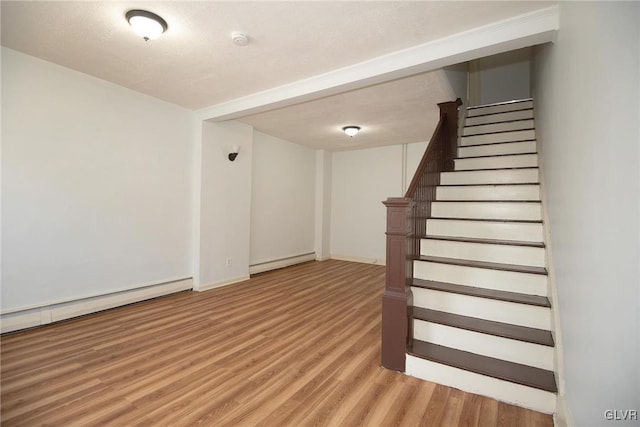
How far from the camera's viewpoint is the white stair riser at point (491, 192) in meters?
2.98

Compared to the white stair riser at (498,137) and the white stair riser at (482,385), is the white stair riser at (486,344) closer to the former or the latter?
the white stair riser at (482,385)

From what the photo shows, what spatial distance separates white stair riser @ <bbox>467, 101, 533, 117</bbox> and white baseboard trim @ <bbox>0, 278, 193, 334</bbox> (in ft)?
17.8

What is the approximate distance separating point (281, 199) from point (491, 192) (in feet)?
12.5

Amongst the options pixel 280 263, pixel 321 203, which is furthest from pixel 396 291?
pixel 321 203

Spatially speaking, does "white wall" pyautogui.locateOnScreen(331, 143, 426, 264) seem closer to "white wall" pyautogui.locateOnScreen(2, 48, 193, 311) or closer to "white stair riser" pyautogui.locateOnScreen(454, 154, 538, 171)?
"white stair riser" pyautogui.locateOnScreen(454, 154, 538, 171)

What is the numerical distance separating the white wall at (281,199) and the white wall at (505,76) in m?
4.02

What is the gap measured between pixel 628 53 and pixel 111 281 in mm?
4379

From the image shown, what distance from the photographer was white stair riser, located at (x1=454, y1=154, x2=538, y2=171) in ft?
11.1

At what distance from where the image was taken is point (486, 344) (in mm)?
2057

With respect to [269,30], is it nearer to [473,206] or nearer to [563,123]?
[563,123]

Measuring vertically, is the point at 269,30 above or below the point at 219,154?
above

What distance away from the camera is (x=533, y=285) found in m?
2.25

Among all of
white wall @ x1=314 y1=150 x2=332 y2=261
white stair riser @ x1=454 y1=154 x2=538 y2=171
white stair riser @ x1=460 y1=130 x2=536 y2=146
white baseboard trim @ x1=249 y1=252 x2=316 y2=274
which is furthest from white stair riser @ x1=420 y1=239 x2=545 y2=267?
white wall @ x1=314 y1=150 x2=332 y2=261

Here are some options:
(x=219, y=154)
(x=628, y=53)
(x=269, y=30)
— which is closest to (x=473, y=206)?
(x=628, y=53)
